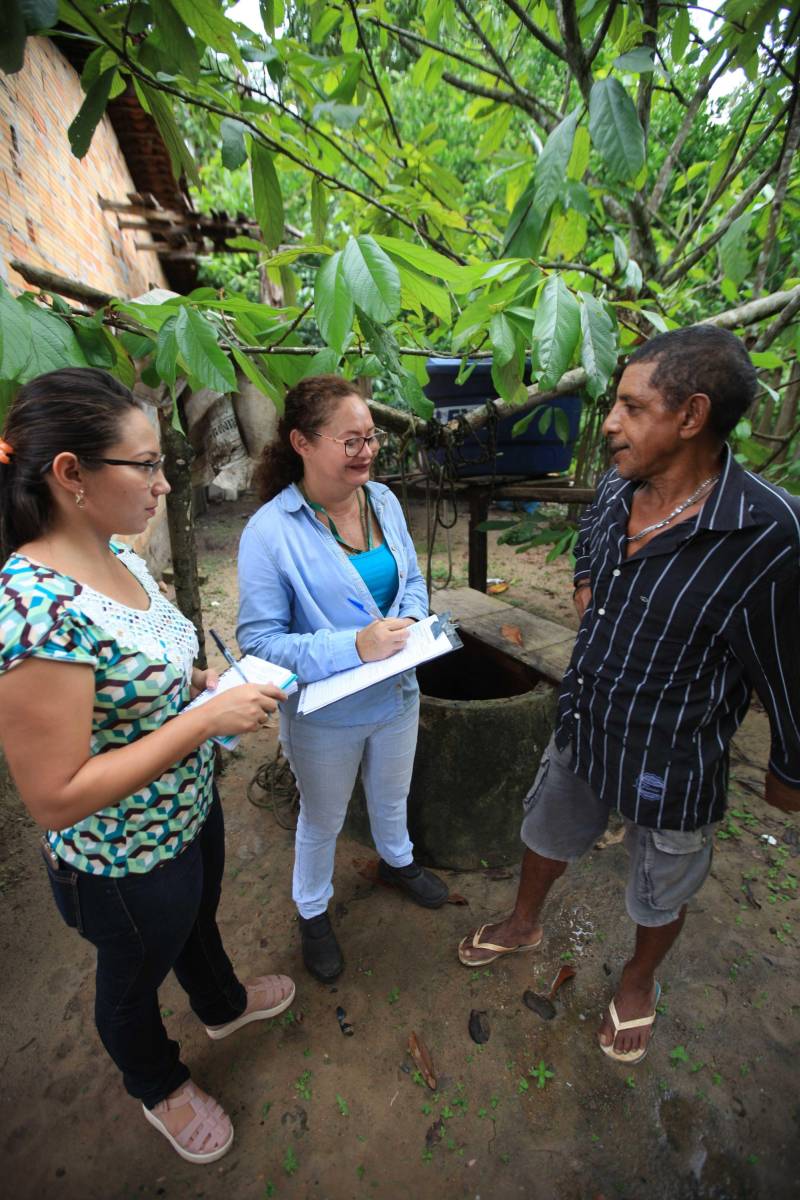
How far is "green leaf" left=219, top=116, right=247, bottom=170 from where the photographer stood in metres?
1.55

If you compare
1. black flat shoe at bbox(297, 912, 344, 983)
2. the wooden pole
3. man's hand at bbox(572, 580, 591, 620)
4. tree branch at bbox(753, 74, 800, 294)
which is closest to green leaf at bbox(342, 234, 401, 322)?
man's hand at bbox(572, 580, 591, 620)

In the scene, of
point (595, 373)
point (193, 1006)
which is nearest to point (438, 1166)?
point (193, 1006)

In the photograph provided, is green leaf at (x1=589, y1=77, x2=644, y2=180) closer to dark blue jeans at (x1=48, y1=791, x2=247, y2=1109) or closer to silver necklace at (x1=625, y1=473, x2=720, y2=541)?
silver necklace at (x1=625, y1=473, x2=720, y2=541)

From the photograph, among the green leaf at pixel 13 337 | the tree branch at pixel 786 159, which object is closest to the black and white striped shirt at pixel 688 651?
the green leaf at pixel 13 337

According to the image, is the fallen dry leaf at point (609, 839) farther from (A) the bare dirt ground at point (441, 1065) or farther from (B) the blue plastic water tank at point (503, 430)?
(B) the blue plastic water tank at point (503, 430)

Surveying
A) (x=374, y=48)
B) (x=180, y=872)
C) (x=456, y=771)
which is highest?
(x=374, y=48)

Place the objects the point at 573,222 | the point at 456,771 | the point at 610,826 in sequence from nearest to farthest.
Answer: the point at 573,222
the point at 456,771
the point at 610,826

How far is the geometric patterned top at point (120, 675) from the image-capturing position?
36.9 inches

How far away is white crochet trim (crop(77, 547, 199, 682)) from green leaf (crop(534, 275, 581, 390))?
3.23ft

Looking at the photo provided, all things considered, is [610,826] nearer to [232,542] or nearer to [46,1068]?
[46,1068]

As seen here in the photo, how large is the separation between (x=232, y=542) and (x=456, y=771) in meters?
5.97

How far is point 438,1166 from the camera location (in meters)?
1.56

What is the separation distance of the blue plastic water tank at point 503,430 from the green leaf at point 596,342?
1644 millimetres

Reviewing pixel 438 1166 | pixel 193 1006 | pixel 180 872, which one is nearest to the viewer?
pixel 180 872
